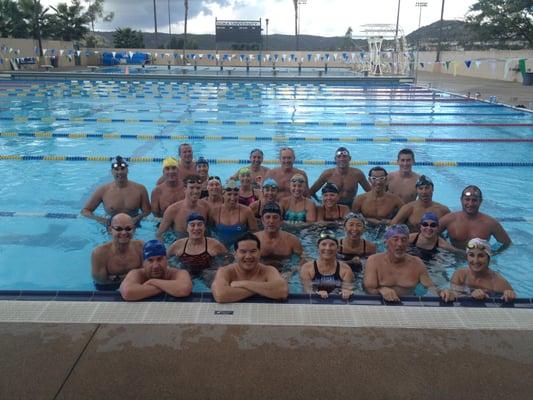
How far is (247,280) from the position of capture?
10.9 feet

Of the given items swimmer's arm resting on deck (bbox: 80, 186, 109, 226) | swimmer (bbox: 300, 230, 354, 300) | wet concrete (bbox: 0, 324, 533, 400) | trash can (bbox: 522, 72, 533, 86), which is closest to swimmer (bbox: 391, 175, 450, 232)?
swimmer (bbox: 300, 230, 354, 300)

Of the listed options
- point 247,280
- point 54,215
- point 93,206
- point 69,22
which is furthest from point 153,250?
point 69,22

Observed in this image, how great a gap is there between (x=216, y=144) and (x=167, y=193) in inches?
204

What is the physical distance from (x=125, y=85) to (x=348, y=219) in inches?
783

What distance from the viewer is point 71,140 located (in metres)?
10.6

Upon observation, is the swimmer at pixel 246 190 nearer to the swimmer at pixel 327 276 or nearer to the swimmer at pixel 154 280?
the swimmer at pixel 327 276

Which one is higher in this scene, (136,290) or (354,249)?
(136,290)

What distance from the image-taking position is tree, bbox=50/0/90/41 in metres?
37.3

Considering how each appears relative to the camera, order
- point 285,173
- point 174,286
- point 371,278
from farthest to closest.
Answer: point 285,173
point 371,278
point 174,286

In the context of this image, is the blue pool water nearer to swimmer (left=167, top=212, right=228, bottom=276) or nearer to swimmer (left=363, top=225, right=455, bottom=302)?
swimmer (left=167, top=212, right=228, bottom=276)

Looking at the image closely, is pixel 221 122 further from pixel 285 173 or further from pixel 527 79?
pixel 527 79

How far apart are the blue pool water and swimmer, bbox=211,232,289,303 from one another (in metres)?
0.84

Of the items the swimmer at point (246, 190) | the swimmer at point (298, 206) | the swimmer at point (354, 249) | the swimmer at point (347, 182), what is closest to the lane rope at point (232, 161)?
the swimmer at point (347, 182)

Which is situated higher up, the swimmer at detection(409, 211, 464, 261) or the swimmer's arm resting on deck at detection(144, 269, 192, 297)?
the swimmer's arm resting on deck at detection(144, 269, 192, 297)
